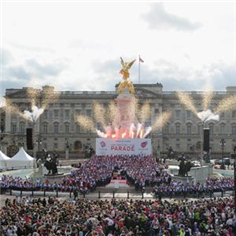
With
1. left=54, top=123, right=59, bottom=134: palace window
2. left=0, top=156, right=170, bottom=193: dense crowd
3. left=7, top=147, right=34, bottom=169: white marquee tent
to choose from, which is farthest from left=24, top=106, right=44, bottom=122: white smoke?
left=54, top=123, right=59, bottom=134: palace window

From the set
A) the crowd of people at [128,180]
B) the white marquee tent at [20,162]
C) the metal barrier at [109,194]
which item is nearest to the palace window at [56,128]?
the white marquee tent at [20,162]

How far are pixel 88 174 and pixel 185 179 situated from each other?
8915mm

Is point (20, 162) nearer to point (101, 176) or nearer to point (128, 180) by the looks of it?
point (128, 180)

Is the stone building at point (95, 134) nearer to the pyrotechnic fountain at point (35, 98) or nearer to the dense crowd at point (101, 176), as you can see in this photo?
the pyrotechnic fountain at point (35, 98)

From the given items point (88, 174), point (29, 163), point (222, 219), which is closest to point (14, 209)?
point (222, 219)

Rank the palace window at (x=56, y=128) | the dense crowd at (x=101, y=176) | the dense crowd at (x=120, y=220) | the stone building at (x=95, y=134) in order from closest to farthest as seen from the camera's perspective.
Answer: the dense crowd at (x=120, y=220) → the dense crowd at (x=101, y=176) → the stone building at (x=95, y=134) → the palace window at (x=56, y=128)

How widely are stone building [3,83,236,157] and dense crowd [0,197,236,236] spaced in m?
84.1

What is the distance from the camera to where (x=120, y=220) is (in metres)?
18.9

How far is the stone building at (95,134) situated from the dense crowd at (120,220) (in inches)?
3310

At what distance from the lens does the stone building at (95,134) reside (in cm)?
10775

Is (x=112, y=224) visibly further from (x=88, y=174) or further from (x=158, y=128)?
(x=158, y=128)

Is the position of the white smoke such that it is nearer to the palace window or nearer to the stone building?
the stone building

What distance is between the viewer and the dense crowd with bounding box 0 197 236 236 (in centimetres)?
1720

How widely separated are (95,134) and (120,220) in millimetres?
91340
